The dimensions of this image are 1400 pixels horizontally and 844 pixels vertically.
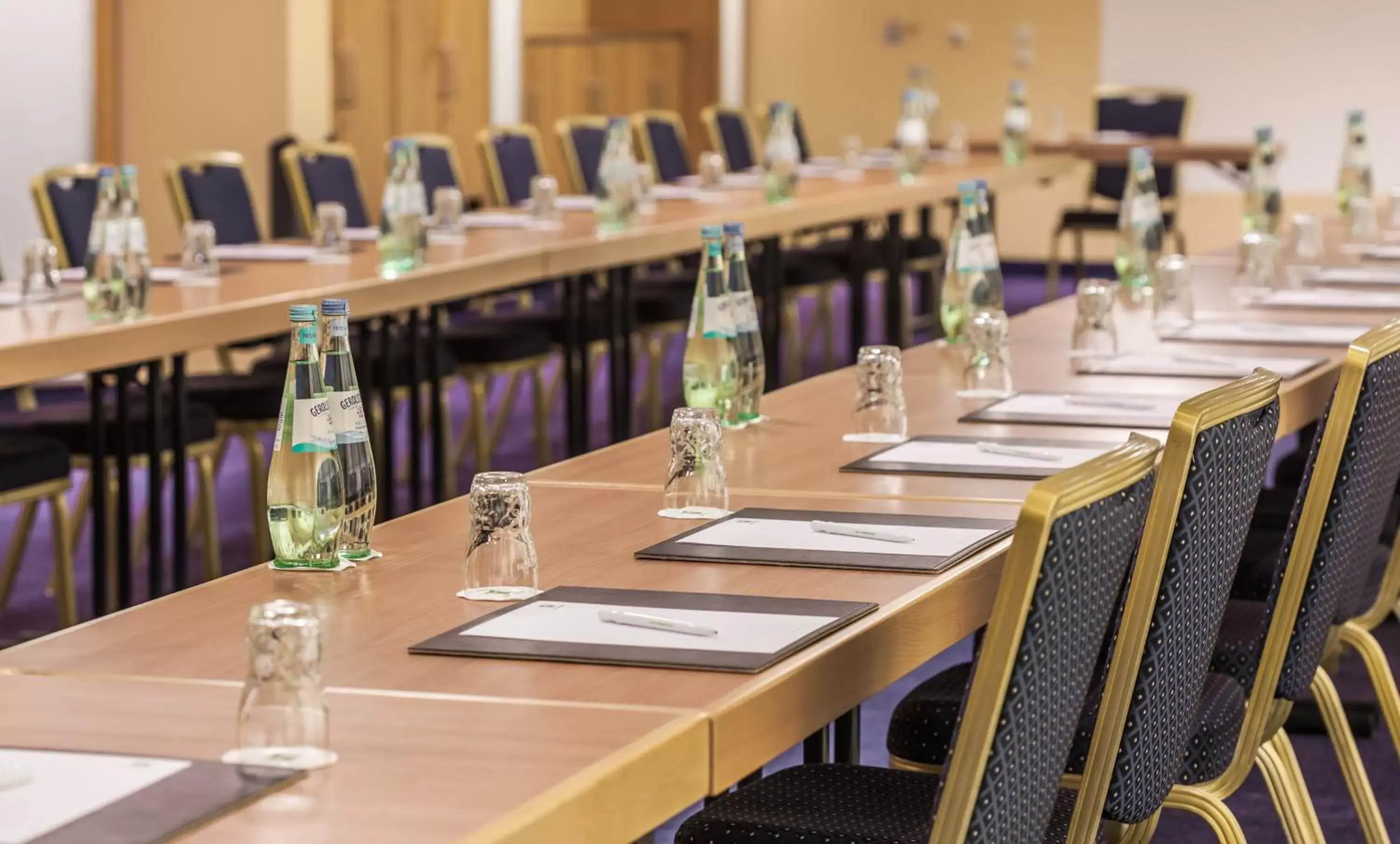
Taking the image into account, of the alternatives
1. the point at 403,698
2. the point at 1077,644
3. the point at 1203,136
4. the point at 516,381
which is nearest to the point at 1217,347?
the point at 1077,644

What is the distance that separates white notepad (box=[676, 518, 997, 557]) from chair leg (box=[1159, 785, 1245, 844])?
43 centimetres

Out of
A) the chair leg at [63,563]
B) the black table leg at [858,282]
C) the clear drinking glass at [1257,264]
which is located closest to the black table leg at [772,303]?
the black table leg at [858,282]

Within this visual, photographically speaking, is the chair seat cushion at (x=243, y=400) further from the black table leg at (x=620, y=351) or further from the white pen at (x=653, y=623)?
the white pen at (x=653, y=623)

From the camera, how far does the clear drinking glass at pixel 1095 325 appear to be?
3816 mm

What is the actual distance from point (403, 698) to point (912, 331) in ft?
27.3

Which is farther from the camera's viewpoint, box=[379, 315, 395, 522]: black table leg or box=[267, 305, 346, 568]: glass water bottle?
box=[379, 315, 395, 522]: black table leg

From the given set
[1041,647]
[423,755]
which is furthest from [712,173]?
[423,755]

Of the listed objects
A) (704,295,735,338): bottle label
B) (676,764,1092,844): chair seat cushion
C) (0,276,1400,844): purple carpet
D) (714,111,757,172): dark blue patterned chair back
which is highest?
(714,111,757,172): dark blue patterned chair back

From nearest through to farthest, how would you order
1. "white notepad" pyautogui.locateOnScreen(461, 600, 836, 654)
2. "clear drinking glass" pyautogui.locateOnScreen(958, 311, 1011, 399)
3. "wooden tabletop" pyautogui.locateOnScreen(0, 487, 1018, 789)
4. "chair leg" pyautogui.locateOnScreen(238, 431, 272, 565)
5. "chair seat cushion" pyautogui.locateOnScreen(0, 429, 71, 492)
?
"wooden tabletop" pyautogui.locateOnScreen(0, 487, 1018, 789) → "white notepad" pyautogui.locateOnScreen(461, 600, 836, 654) → "clear drinking glass" pyautogui.locateOnScreen(958, 311, 1011, 399) → "chair seat cushion" pyautogui.locateOnScreen(0, 429, 71, 492) → "chair leg" pyautogui.locateOnScreen(238, 431, 272, 565)

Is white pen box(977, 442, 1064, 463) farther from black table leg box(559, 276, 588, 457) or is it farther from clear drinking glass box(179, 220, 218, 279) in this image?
black table leg box(559, 276, 588, 457)

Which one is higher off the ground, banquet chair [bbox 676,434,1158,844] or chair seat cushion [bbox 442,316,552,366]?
banquet chair [bbox 676,434,1158,844]

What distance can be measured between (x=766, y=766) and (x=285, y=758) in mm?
1930

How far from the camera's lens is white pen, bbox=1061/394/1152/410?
3.24 metres

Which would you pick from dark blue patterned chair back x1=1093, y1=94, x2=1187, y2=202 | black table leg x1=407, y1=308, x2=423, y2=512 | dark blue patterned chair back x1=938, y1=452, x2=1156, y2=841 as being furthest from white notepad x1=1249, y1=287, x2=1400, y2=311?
dark blue patterned chair back x1=1093, y1=94, x2=1187, y2=202
